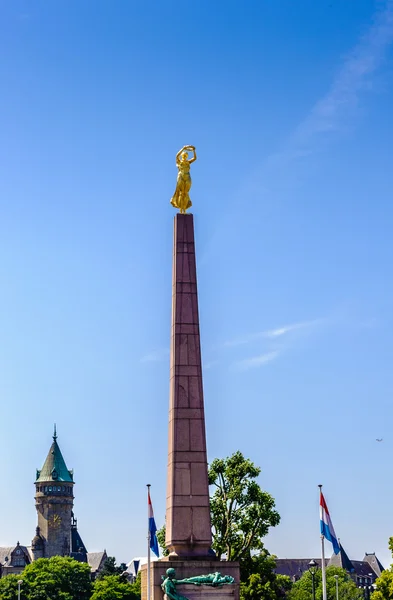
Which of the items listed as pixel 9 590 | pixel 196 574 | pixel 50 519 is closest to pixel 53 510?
pixel 50 519

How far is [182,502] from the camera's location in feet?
113

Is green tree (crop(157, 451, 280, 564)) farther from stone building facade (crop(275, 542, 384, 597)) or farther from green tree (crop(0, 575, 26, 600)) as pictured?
stone building facade (crop(275, 542, 384, 597))

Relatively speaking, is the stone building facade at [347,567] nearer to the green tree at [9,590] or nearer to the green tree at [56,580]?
the green tree at [56,580]

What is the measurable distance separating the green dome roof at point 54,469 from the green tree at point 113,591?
4437 cm

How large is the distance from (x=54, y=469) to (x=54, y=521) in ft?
26.5

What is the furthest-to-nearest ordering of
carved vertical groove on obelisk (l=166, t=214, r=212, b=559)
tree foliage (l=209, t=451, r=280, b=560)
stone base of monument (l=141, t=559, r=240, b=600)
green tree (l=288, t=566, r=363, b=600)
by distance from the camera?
1. green tree (l=288, t=566, r=363, b=600)
2. tree foliage (l=209, t=451, r=280, b=560)
3. carved vertical groove on obelisk (l=166, t=214, r=212, b=559)
4. stone base of monument (l=141, t=559, r=240, b=600)

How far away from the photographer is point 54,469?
581 feet

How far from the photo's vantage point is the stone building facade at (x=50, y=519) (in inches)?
6826

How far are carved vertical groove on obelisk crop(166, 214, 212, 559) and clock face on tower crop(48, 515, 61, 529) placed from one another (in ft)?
469

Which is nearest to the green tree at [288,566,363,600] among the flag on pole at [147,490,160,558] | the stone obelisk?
the flag on pole at [147,490,160,558]

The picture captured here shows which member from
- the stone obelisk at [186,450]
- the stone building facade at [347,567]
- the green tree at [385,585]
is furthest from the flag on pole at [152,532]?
→ the stone building facade at [347,567]

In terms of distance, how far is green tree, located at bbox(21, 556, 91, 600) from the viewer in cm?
13038

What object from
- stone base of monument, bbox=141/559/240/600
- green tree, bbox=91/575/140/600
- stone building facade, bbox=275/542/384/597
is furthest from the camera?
stone building facade, bbox=275/542/384/597

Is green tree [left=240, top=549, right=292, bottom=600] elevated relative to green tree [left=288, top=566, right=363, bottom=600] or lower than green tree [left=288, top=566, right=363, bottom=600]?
lower
